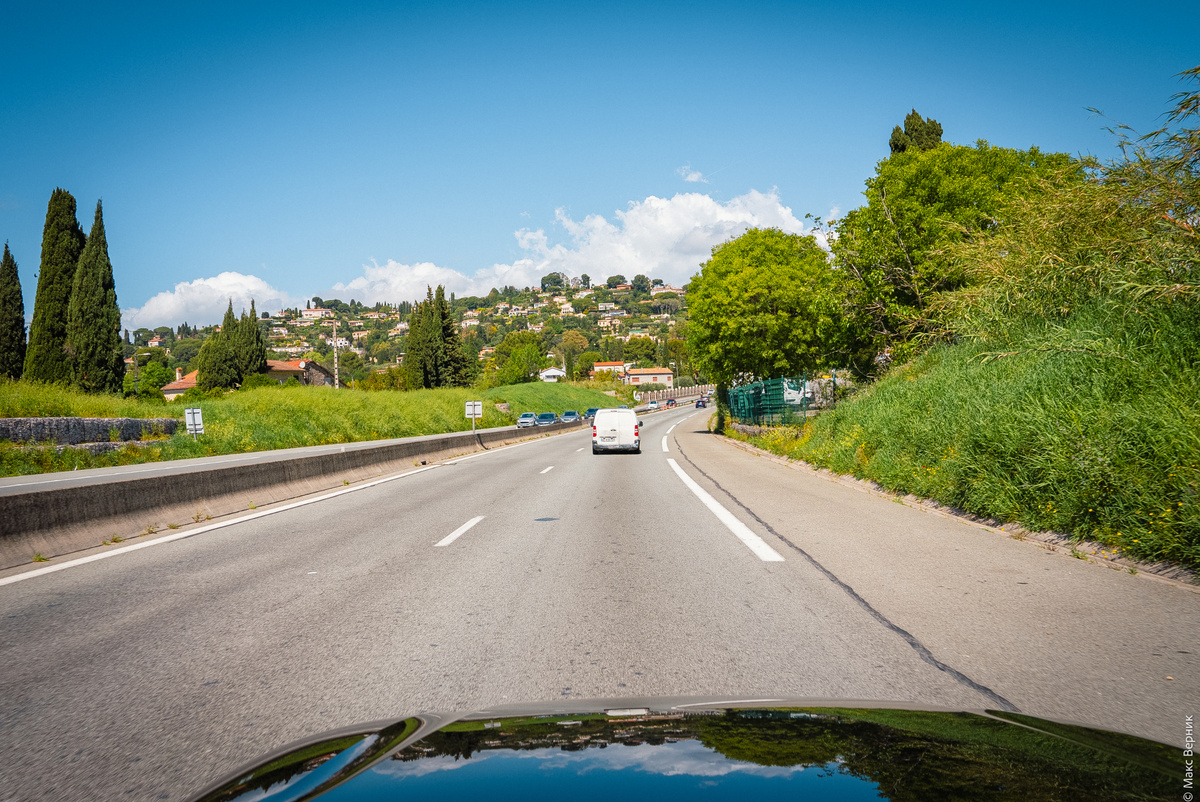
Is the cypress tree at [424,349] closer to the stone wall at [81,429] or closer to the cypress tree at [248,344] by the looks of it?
the cypress tree at [248,344]

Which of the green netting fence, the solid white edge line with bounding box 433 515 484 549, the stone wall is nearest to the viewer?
the solid white edge line with bounding box 433 515 484 549

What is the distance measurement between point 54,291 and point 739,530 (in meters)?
48.9

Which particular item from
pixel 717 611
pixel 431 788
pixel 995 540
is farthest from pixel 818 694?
pixel 995 540

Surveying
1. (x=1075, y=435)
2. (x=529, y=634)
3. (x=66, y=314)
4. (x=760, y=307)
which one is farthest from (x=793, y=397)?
(x=66, y=314)

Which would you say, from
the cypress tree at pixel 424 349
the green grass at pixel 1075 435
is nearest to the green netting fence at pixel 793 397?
the green grass at pixel 1075 435

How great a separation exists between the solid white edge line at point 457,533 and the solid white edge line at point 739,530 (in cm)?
355

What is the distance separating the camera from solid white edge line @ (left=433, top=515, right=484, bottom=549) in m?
8.76

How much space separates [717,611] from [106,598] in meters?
5.22

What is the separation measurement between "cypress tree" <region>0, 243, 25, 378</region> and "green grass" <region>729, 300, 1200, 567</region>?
47681 mm

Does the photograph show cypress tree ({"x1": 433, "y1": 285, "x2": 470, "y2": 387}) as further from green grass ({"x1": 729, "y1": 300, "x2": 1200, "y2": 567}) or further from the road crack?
the road crack

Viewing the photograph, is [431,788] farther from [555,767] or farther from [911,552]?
[911,552]

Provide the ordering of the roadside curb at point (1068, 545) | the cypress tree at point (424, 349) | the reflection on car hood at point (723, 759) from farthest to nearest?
1. the cypress tree at point (424, 349)
2. the roadside curb at point (1068, 545)
3. the reflection on car hood at point (723, 759)

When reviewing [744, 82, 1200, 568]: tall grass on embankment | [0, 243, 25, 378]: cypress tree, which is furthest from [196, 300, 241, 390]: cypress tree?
[744, 82, 1200, 568]: tall grass on embankment

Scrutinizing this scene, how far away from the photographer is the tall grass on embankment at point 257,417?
2616 cm
